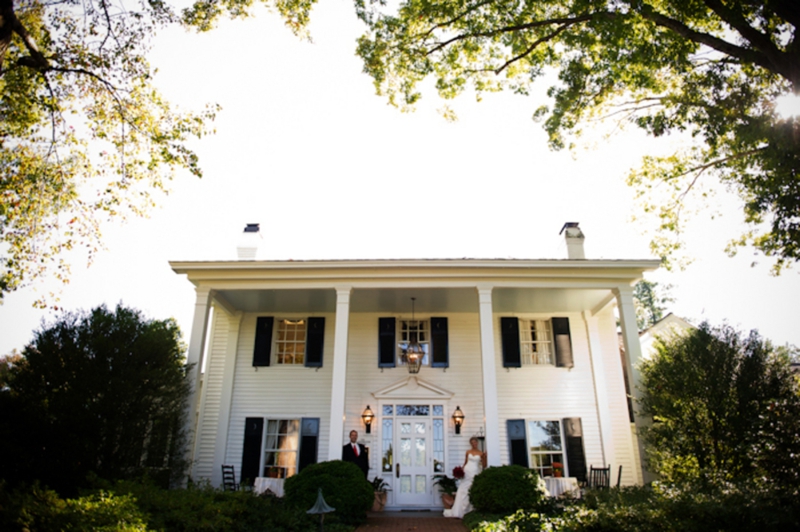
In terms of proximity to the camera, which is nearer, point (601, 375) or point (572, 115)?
point (572, 115)

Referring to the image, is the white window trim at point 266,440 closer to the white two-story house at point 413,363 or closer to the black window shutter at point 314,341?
the white two-story house at point 413,363

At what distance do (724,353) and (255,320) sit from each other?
36.8 ft

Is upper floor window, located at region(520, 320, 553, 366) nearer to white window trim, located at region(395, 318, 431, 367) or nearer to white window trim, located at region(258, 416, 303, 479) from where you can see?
white window trim, located at region(395, 318, 431, 367)

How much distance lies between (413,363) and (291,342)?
3537mm

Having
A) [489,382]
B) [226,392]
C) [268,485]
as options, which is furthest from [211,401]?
[489,382]

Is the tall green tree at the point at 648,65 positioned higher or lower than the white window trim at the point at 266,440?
higher

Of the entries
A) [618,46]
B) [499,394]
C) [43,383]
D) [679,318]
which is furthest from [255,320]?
[679,318]

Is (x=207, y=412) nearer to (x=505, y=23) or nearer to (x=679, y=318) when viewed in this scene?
(x=505, y=23)

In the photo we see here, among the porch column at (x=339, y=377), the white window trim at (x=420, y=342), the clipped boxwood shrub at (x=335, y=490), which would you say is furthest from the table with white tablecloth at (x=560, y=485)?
the porch column at (x=339, y=377)

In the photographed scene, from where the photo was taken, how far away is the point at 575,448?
A: 1257 centimetres

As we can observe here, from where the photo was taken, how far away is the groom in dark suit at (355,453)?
11402 millimetres

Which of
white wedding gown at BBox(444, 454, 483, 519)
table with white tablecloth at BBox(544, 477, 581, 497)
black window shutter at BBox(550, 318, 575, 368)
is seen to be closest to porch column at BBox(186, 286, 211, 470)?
white wedding gown at BBox(444, 454, 483, 519)

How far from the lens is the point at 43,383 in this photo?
28.7ft

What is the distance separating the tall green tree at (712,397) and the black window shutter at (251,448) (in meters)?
9.08
